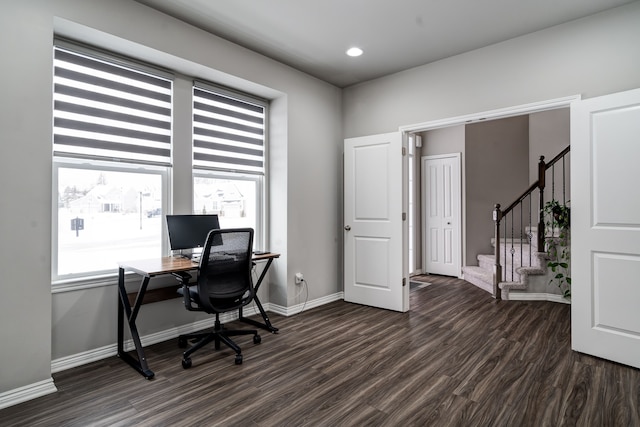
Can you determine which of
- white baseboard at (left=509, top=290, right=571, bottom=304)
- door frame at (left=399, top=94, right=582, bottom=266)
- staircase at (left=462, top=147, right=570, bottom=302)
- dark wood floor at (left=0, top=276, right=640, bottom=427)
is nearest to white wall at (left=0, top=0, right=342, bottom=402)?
dark wood floor at (left=0, top=276, right=640, bottom=427)

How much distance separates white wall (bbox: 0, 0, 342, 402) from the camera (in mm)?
2172

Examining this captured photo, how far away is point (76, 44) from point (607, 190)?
4.21 meters

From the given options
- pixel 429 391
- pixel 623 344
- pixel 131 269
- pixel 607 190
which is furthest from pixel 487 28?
pixel 131 269

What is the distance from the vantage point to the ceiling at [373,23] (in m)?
2.78

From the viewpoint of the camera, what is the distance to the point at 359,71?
411cm

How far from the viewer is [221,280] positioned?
2721mm

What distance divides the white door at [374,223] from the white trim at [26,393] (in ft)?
9.97

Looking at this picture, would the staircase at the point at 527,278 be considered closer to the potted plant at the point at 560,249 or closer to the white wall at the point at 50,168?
the potted plant at the point at 560,249

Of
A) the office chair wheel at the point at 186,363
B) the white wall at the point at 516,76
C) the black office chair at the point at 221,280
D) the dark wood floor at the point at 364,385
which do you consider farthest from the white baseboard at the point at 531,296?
the office chair wheel at the point at 186,363

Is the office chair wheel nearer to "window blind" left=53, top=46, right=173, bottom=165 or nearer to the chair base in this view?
the chair base

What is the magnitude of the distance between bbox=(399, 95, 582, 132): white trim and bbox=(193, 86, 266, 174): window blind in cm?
169

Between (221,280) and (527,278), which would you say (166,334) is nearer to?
(221,280)

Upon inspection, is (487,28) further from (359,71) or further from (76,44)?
(76,44)

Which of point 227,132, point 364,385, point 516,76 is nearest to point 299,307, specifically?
point 364,385
